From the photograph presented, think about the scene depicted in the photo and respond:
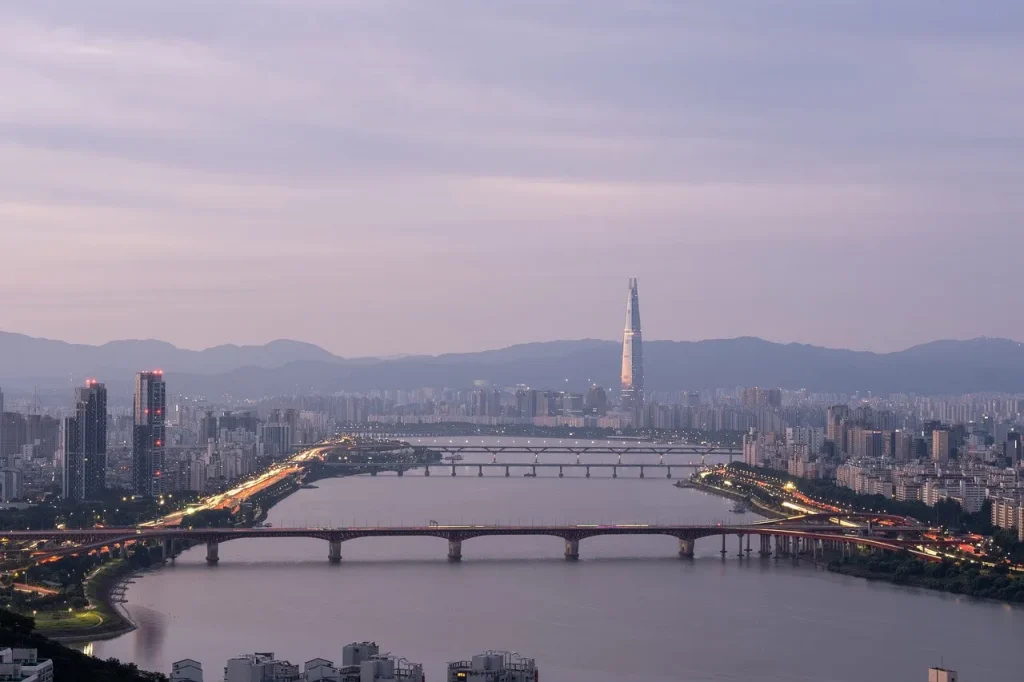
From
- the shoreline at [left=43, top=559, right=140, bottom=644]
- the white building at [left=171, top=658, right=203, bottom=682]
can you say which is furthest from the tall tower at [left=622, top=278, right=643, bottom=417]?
the white building at [left=171, top=658, right=203, bottom=682]

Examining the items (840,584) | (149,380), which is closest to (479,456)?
(149,380)

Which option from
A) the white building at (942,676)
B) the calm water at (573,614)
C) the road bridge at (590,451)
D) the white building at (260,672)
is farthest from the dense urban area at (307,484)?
the white building at (942,676)

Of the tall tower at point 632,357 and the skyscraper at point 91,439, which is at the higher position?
the tall tower at point 632,357

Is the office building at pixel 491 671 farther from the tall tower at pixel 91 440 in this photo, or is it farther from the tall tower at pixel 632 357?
the tall tower at pixel 632 357

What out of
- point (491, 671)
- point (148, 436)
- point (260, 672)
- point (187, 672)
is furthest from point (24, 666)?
point (148, 436)

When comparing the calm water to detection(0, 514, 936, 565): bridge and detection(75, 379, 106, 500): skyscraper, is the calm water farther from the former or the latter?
detection(75, 379, 106, 500): skyscraper

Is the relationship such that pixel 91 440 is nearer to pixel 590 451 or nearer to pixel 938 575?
pixel 938 575
